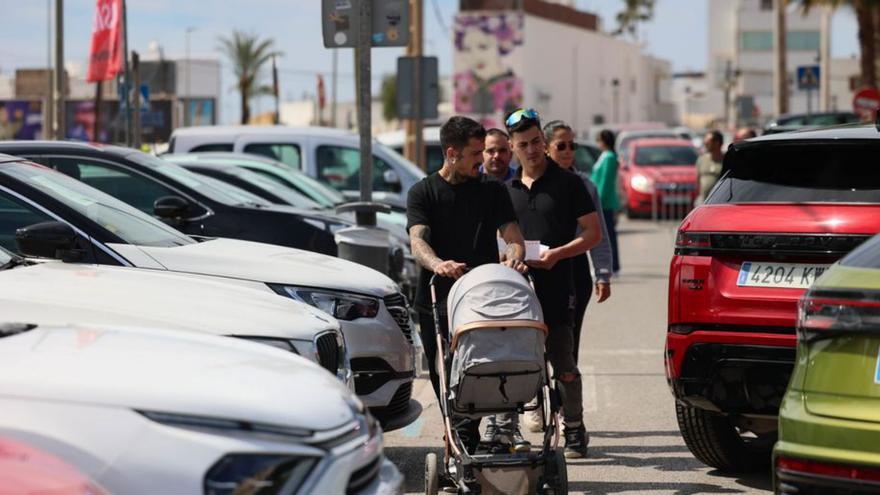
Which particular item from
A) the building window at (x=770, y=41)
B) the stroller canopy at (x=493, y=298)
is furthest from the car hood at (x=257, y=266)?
the building window at (x=770, y=41)

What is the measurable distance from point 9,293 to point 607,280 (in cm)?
425

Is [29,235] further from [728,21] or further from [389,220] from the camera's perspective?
[728,21]

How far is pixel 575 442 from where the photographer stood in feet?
28.7

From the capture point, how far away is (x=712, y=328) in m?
7.41

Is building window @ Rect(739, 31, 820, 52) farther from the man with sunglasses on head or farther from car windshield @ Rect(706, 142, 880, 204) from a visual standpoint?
car windshield @ Rect(706, 142, 880, 204)

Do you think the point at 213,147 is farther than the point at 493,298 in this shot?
Yes

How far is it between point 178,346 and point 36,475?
91cm

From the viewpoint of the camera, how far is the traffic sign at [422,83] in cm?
1702

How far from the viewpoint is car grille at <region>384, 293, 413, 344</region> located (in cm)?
861

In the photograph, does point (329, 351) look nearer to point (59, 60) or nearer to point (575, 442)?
point (575, 442)

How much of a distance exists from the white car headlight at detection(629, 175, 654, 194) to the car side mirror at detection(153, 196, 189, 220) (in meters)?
23.4

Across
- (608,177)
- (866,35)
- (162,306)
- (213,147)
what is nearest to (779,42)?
(866,35)

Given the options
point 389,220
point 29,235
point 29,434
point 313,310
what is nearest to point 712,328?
point 313,310

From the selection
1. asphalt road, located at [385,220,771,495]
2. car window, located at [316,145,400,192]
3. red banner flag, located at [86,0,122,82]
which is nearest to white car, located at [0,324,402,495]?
asphalt road, located at [385,220,771,495]
